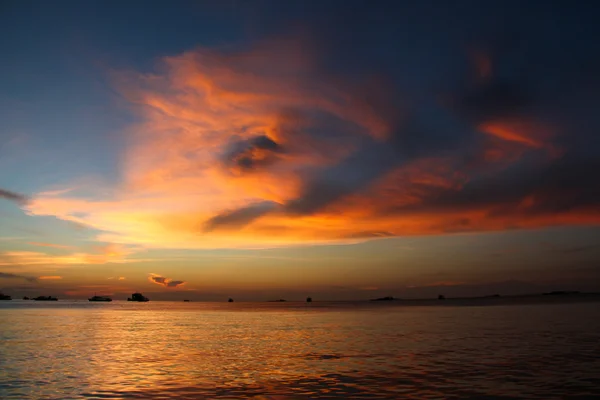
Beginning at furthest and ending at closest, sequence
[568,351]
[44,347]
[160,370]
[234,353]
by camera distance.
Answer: [44,347] < [234,353] < [568,351] < [160,370]

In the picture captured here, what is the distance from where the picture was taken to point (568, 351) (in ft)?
143

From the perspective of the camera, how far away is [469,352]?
44.5 metres

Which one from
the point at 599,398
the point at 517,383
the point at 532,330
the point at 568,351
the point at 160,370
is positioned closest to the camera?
the point at 599,398

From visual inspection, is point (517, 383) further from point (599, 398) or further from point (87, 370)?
point (87, 370)

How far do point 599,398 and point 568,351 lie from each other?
19479 mm

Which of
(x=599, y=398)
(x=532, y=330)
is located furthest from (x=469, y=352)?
(x=532, y=330)

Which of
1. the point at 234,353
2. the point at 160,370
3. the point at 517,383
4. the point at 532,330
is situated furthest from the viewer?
the point at 532,330

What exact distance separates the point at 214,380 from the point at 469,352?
2517cm

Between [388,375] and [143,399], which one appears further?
[388,375]

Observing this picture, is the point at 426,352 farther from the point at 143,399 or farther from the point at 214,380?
the point at 143,399

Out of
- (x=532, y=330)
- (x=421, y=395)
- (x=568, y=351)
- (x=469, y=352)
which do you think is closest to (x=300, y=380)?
(x=421, y=395)

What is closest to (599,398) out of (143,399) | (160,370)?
(143,399)

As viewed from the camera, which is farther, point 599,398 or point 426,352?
point 426,352

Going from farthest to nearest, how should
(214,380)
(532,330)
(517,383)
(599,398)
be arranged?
(532,330) < (214,380) < (517,383) < (599,398)
